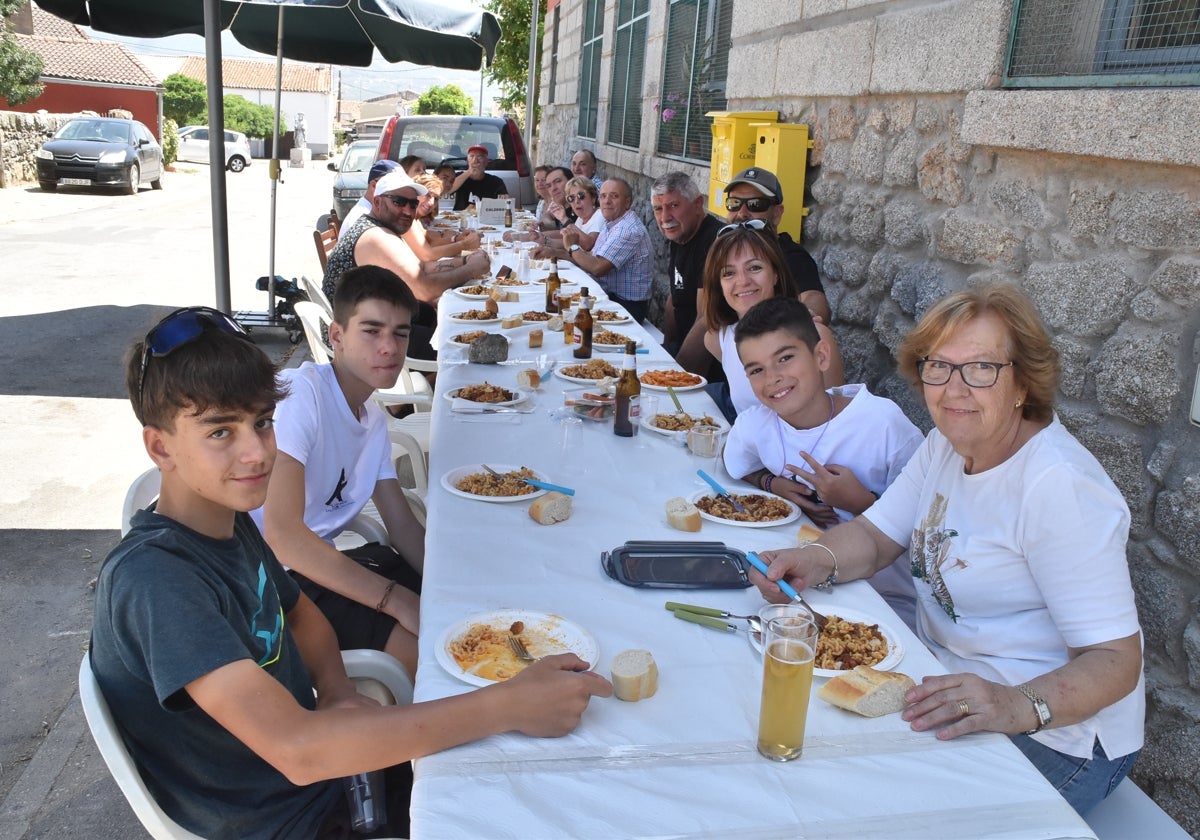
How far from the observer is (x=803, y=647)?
1431 mm

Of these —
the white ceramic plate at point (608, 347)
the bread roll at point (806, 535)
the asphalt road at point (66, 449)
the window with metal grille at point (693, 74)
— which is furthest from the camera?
the window with metal grille at point (693, 74)

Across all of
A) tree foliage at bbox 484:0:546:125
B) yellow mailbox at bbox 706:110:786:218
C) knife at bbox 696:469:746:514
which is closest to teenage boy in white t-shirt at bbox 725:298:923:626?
knife at bbox 696:469:746:514

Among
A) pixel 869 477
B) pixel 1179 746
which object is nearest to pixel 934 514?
pixel 869 477

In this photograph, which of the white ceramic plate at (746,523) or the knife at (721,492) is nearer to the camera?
the white ceramic plate at (746,523)

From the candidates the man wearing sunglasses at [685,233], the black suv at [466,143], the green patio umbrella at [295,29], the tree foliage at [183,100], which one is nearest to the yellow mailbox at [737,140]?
the man wearing sunglasses at [685,233]

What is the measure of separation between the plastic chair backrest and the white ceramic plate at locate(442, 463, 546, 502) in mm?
1093

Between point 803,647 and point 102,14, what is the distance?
895 cm

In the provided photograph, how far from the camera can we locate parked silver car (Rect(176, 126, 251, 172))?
33.1 meters

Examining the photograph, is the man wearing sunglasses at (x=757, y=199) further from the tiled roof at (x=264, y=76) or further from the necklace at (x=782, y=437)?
the tiled roof at (x=264, y=76)

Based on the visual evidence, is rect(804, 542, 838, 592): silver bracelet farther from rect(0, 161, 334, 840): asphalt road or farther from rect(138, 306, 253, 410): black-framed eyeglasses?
rect(0, 161, 334, 840): asphalt road

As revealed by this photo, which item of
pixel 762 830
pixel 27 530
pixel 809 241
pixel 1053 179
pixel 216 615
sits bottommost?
pixel 27 530

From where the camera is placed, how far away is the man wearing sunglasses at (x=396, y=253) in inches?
214

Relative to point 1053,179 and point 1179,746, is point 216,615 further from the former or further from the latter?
point 1053,179

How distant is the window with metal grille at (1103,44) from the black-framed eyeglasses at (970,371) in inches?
49.5
